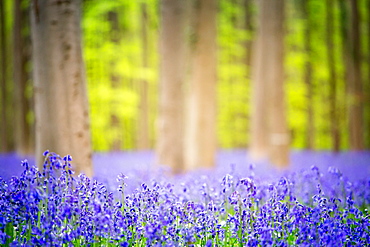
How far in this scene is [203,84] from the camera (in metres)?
11.4

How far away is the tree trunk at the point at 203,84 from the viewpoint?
11336mm

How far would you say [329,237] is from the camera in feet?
10.3

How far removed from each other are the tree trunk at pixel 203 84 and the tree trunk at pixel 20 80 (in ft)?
24.1

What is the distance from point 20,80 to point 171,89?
8961 millimetres

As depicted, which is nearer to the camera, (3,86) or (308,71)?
(3,86)

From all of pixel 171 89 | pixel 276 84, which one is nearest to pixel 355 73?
pixel 276 84

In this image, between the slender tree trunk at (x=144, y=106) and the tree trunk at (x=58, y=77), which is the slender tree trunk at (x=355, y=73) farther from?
the tree trunk at (x=58, y=77)

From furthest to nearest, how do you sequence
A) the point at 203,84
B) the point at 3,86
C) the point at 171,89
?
the point at 3,86 < the point at 203,84 < the point at 171,89

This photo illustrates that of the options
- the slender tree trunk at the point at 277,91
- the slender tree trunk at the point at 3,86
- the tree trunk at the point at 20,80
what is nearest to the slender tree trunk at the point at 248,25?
the tree trunk at the point at 20,80

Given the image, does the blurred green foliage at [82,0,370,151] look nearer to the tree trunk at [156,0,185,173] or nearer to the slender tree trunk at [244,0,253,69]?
the slender tree trunk at [244,0,253,69]

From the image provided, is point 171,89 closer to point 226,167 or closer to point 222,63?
point 226,167

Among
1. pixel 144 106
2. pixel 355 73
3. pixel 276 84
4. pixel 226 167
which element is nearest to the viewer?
pixel 226 167

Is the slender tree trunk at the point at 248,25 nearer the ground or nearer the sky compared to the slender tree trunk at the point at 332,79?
nearer the sky

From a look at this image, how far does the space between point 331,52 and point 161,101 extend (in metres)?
12.8
